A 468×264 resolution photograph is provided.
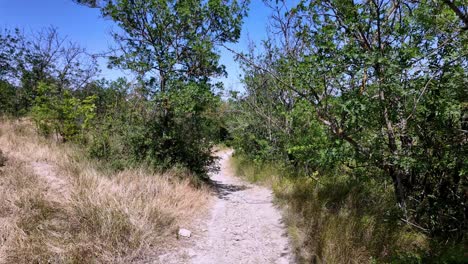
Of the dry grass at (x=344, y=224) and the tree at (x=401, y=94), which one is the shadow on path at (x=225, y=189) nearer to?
the dry grass at (x=344, y=224)

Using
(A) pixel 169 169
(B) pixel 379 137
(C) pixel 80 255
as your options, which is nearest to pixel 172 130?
(A) pixel 169 169

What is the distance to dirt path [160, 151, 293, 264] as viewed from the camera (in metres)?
3.84

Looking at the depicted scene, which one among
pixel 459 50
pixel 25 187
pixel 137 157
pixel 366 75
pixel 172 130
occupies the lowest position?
pixel 25 187

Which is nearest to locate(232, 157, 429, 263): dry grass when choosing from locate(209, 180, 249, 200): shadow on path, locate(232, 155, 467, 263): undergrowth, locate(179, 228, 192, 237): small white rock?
locate(232, 155, 467, 263): undergrowth

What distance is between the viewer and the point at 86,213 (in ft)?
12.4

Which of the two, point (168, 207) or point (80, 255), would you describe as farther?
point (168, 207)

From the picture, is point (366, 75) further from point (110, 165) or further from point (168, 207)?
point (110, 165)

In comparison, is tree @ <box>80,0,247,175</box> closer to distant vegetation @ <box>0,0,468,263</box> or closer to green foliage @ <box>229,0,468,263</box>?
distant vegetation @ <box>0,0,468,263</box>

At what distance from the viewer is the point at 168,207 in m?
4.71

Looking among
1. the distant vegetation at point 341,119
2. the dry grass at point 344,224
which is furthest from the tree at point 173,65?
the dry grass at point 344,224

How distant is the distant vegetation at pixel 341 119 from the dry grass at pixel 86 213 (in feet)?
4.25

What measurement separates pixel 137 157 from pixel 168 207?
2550mm

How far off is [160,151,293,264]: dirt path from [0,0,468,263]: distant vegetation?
0.33m

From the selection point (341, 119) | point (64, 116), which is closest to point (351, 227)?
point (341, 119)
